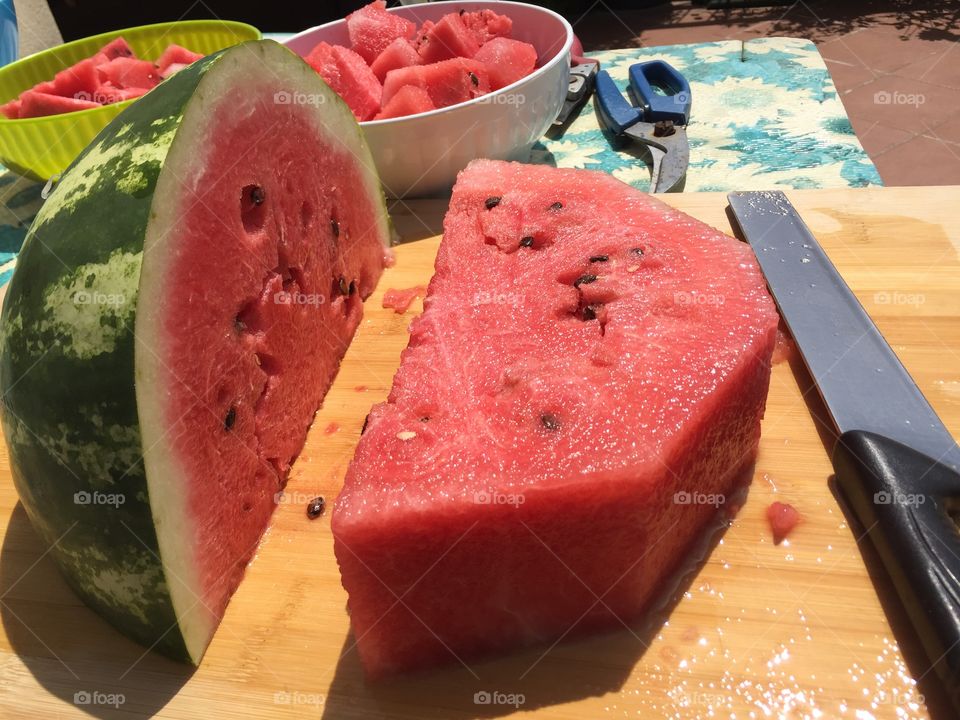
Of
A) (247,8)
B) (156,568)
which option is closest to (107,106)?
(156,568)

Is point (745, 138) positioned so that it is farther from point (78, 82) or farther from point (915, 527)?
point (78, 82)

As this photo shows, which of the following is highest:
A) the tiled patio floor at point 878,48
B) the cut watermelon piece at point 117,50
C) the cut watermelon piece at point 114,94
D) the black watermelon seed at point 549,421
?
the cut watermelon piece at point 117,50

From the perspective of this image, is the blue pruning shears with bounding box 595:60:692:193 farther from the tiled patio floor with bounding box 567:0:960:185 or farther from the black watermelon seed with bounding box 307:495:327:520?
the tiled patio floor with bounding box 567:0:960:185

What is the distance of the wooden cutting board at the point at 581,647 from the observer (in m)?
1.27

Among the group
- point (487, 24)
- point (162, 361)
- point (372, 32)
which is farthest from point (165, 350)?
point (487, 24)

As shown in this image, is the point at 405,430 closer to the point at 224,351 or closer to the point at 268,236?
the point at 224,351

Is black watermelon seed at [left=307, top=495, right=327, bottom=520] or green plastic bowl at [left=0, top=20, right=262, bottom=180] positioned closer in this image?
black watermelon seed at [left=307, top=495, right=327, bottom=520]

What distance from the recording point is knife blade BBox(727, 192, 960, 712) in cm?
122

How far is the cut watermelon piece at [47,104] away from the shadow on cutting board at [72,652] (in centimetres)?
180

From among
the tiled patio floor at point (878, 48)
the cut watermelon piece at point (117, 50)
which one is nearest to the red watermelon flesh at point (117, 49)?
the cut watermelon piece at point (117, 50)

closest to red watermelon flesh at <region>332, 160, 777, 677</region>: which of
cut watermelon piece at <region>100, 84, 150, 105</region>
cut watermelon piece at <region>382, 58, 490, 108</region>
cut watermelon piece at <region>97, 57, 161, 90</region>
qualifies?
cut watermelon piece at <region>382, 58, 490, 108</region>

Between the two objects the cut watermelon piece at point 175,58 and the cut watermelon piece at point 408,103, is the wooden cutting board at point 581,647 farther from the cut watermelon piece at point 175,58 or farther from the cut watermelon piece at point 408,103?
the cut watermelon piece at point 175,58

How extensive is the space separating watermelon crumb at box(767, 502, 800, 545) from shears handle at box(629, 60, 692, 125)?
190 cm

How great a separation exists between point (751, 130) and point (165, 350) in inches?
106
